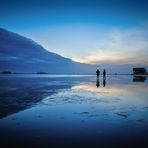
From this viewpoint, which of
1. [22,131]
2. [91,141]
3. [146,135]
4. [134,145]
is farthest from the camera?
[22,131]

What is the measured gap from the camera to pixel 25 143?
4676 millimetres

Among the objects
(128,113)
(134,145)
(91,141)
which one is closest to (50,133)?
(91,141)

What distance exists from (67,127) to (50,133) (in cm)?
82

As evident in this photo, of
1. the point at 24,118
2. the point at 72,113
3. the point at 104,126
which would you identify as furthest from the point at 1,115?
the point at 104,126

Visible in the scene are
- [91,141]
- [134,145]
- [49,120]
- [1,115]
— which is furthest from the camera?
[1,115]

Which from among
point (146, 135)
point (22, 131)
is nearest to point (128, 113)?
point (146, 135)

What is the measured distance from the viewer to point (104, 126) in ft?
20.8

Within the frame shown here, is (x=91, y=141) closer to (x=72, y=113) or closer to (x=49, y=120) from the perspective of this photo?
(x=49, y=120)

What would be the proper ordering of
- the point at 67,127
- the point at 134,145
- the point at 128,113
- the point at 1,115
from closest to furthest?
the point at 134,145, the point at 67,127, the point at 1,115, the point at 128,113

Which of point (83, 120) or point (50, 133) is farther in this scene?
point (83, 120)

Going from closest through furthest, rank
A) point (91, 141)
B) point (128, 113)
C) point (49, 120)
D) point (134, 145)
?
point (134, 145) → point (91, 141) → point (49, 120) → point (128, 113)

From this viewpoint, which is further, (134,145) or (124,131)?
(124,131)

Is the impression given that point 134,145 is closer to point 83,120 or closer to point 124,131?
point 124,131

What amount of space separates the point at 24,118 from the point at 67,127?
7.15ft
